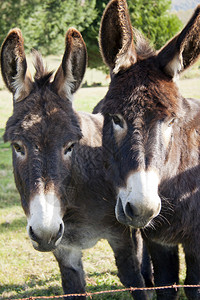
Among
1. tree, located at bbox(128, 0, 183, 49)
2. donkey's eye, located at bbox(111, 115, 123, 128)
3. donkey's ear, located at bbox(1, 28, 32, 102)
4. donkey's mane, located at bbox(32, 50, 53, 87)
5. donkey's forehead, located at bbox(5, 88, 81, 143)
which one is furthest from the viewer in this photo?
tree, located at bbox(128, 0, 183, 49)

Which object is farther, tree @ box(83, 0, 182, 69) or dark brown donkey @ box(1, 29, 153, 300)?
tree @ box(83, 0, 182, 69)

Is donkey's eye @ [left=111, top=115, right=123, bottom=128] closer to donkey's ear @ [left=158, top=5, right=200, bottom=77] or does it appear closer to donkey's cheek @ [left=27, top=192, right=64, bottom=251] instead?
donkey's ear @ [left=158, top=5, right=200, bottom=77]

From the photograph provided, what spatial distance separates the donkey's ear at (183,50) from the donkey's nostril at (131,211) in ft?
3.90

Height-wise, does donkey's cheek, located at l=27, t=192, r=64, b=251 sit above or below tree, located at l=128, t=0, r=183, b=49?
below

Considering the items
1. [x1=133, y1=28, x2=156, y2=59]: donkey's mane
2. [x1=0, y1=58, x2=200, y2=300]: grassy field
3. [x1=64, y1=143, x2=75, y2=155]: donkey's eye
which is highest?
[x1=133, y1=28, x2=156, y2=59]: donkey's mane

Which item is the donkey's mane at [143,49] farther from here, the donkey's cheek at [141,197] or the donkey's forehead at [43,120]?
the donkey's cheek at [141,197]

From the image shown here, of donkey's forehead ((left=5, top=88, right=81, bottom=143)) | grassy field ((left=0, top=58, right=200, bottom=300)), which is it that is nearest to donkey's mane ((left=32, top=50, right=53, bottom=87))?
donkey's forehead ((left=5, top=88, right=81, bottom=143))

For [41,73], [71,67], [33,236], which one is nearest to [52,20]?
[41,73]

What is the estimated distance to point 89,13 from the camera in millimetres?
26125

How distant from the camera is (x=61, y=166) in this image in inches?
113

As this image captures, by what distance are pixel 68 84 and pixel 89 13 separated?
24977 millimetres

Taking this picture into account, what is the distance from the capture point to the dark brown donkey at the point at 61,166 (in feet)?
8.80

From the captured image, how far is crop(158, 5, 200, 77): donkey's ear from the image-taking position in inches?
104

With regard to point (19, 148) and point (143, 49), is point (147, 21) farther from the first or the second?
point (19, 148)
